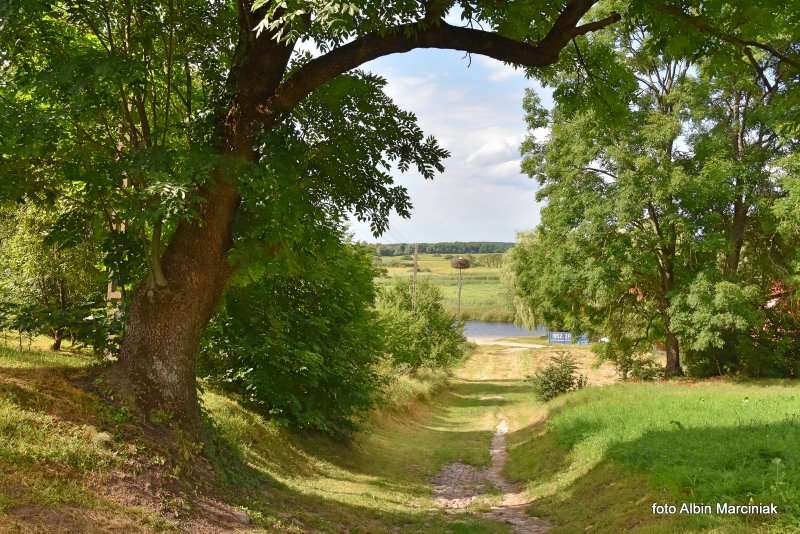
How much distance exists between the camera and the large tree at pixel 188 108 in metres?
5.30

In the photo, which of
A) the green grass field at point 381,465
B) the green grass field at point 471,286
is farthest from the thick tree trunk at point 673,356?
the green grass field at point 471,286

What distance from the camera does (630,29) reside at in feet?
21.1

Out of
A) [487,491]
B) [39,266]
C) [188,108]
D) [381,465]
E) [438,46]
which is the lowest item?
[381,465]

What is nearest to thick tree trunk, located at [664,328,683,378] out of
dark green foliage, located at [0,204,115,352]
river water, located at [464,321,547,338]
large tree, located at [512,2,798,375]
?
large tree, located at [512,2,798,375]

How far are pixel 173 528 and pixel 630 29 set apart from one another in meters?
6.96

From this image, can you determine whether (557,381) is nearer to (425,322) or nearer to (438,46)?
(425,322)

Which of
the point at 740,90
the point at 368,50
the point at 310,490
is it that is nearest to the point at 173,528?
the point at 310,490

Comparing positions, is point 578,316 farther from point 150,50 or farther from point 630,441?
point 150,50

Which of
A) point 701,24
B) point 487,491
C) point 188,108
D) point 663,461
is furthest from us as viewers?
point 487,491

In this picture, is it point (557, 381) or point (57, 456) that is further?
point (557, 381)

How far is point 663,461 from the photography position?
842 centimetres

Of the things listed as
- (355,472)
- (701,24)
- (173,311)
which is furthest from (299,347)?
(701,24)

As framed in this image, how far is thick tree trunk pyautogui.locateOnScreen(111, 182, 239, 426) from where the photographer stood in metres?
6.16

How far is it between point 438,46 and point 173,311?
13.3 feet
